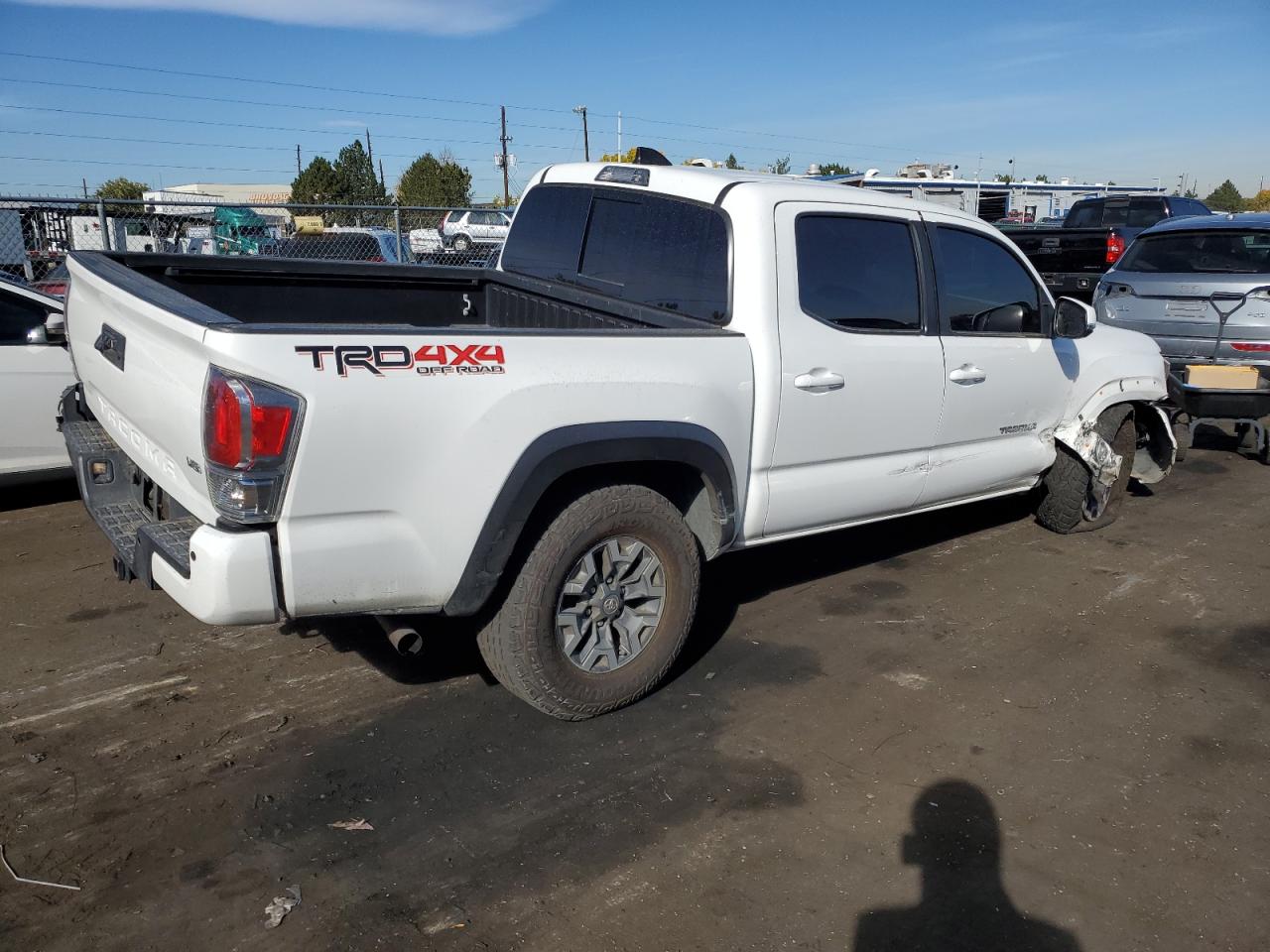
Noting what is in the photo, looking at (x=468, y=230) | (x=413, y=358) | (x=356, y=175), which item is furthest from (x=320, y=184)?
(x=413, y=358)

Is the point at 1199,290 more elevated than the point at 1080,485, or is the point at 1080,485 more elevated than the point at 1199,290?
the point at 1199,290

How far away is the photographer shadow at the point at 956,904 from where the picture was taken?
268 cm

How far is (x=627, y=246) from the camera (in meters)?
4.57

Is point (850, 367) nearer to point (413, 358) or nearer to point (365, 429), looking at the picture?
point (413, 358)

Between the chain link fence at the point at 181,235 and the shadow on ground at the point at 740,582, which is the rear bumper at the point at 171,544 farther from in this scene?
the chain link fence at the point at 181,235

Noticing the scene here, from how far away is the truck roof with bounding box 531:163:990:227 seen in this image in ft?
13.7

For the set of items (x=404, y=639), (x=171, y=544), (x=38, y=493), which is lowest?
(x=38, y=493)

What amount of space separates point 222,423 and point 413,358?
56 cm

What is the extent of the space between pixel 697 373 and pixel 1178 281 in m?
6.87

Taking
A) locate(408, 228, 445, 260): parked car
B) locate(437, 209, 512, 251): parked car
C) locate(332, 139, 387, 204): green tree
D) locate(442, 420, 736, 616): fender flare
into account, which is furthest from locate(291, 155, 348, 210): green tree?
locate(442, 420, 736, 616): fender flare

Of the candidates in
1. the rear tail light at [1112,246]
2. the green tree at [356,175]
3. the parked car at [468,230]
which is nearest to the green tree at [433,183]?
the green tree at [356,175]

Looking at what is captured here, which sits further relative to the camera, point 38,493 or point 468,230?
point 468,230

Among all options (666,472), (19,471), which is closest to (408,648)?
(666,472)

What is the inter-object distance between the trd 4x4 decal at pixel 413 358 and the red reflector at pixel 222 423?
0.74 ft
